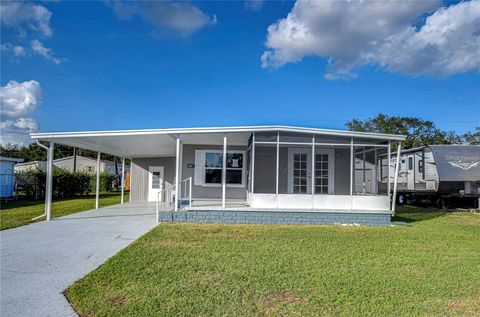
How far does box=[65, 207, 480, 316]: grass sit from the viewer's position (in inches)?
143

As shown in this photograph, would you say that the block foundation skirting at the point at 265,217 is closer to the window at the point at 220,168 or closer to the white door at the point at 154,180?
the window at the point at 220,168

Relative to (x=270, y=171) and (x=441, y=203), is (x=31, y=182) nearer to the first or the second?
(x=270, y=171)

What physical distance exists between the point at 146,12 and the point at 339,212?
958 centimetres

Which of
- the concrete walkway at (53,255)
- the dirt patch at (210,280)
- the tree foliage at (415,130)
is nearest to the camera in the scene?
the concrete walkway at (53,255)

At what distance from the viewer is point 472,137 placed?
116 ft

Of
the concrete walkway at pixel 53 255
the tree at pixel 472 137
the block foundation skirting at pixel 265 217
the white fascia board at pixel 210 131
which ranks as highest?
the tree at pixel 472 137

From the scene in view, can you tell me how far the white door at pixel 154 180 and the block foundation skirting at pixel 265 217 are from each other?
22.9ft

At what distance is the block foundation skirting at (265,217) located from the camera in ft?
32.6

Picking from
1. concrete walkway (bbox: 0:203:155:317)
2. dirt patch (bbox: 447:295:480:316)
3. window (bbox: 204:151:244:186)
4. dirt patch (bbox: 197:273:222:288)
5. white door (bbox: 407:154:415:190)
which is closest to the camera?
dirt patch (bbox: 447:295:480:316)

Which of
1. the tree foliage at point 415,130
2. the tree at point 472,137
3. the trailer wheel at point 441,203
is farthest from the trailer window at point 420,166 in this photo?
the tree at point 472,137

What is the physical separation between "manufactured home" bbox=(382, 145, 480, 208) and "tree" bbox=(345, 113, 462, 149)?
23.2 meters

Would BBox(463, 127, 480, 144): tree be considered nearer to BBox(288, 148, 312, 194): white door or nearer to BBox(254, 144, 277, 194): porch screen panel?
BBox(288, 148, 312, 194): white door

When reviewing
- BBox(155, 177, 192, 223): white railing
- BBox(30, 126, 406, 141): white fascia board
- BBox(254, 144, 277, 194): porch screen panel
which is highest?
BBox(30, 126, 406, 141): white fascia board

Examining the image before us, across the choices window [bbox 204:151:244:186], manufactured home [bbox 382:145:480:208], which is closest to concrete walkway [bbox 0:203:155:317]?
window [bbox 204:151:244:186]
